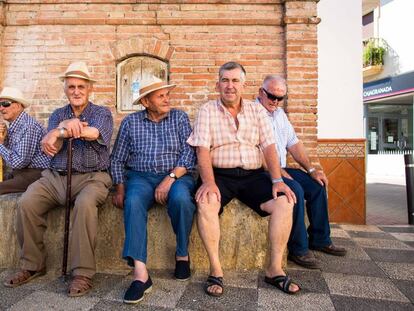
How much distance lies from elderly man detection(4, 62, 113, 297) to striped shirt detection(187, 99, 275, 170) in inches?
32.6

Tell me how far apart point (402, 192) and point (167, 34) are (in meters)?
7.12

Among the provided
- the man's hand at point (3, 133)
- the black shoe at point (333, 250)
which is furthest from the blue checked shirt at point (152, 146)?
the black shoe at point (333, 250)

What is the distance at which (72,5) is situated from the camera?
5016mm

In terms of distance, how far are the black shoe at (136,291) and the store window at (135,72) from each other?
10.1 feet

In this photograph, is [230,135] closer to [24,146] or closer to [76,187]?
[76,187]

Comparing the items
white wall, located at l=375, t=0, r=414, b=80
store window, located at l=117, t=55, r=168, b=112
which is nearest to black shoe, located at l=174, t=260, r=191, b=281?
store window, located at l=117, t=55, r=168, b=112

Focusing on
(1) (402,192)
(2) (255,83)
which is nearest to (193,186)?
(2) (255,83)

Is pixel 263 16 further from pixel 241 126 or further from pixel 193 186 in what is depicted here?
pixel 193 186

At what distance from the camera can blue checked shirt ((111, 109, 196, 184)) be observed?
10.5 feet

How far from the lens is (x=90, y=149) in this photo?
123 inches

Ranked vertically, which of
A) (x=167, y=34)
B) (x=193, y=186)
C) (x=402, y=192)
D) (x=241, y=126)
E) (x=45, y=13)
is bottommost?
(x=402, y=192)

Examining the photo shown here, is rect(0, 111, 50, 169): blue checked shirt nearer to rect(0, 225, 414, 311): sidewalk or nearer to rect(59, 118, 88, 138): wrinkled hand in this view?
rect(59, 118, 88, 138): wrinkled hand

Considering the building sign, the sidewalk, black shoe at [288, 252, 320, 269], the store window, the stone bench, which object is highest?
the building sign

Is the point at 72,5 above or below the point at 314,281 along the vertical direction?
above
